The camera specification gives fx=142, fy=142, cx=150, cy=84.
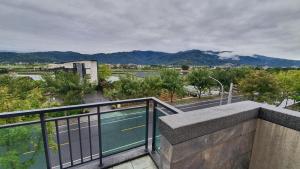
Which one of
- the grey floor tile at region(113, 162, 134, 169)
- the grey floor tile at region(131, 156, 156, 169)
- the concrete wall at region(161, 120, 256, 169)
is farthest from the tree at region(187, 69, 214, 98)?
the concrete wall at region(161, 120, 256, 169)

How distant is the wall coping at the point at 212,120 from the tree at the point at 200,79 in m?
19.1

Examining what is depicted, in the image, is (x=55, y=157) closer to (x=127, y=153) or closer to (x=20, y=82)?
(x=127, y=153)

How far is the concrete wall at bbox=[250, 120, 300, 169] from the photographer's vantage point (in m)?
1.17

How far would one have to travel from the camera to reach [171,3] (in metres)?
5.83

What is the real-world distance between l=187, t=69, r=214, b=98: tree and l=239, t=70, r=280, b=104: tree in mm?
5301

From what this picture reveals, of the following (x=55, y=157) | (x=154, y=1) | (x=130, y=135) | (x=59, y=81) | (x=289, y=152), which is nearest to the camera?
(x=289, y=152)

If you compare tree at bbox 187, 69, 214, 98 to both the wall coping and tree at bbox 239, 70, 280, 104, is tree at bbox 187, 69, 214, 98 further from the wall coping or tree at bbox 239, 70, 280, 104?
the wall coping

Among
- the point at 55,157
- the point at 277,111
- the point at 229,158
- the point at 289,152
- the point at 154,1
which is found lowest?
the point at 55,157

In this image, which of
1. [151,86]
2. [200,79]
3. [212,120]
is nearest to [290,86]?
[200,79]

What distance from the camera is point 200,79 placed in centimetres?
1956

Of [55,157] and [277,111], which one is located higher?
[277,111]

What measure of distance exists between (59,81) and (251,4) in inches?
606

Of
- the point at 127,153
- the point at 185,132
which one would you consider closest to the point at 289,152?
the point at 185,132

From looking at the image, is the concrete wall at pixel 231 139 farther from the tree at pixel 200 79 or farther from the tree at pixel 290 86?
the tree at pixel 290 86
